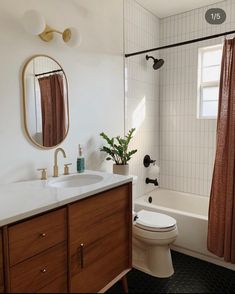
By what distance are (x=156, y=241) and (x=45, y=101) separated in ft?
4.62

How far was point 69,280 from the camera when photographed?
50.4 inches

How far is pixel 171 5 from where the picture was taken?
2689 millimetres

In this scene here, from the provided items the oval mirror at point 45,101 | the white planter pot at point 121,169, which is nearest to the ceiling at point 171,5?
the oval mirror at point 45,101

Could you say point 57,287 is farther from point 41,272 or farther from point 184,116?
point 184,116

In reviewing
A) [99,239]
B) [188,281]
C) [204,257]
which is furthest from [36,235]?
[204,257]

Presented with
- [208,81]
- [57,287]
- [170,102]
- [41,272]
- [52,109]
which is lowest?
[57,287]

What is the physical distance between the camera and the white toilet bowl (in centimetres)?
196

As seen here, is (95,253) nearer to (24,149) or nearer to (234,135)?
(24,149)

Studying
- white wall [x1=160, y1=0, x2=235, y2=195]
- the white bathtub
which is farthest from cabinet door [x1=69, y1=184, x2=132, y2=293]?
white wall [x1=160, y1=0, x2=235, y2=195]

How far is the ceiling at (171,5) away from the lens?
2609 millimetres

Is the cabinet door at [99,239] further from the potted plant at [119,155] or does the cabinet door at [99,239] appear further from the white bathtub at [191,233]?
the white bathtub at [191,233]

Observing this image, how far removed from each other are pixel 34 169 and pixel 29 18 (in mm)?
979

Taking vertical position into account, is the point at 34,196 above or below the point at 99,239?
above

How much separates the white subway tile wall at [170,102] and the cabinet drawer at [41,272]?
153 centimetres
